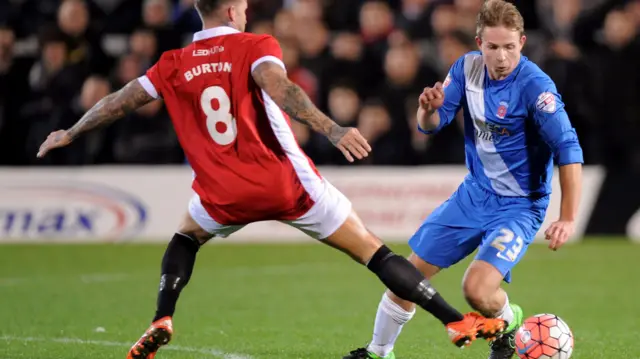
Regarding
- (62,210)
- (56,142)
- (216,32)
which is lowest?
(62,210)

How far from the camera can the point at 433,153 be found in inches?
581

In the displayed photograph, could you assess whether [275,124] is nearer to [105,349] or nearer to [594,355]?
[105,349]

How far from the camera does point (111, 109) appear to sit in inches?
241

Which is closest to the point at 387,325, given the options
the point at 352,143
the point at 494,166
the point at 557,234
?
the point at 494,166

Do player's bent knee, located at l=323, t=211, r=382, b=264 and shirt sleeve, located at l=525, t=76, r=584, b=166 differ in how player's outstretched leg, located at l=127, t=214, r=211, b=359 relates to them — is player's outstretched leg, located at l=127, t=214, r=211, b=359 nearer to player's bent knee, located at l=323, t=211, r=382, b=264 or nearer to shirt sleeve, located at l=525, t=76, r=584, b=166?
player's bent knee, located at l=323, t=211, r=382, b=264

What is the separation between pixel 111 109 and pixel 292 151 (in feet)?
3.49

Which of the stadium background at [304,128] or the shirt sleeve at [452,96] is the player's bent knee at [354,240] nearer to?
the shirt sleeve at [452,96]

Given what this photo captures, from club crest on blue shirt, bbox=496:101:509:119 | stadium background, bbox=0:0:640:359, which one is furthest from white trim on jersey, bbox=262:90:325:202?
stadium background, bbox=0:0:640:359

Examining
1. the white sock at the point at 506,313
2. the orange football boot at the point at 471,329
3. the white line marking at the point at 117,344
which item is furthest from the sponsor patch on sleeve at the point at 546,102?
the white line marking at the point at 117,344

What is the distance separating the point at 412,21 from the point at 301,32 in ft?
5.51

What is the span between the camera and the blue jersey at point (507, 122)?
6262 mm

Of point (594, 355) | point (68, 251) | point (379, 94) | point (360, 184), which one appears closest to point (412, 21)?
point (379, 94)

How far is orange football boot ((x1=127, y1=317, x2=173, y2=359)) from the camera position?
19.2ft

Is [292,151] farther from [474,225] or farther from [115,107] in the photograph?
[474,225]
